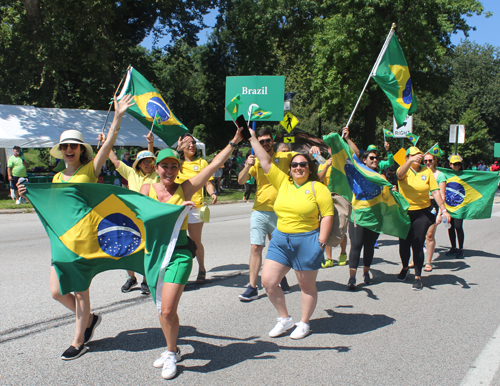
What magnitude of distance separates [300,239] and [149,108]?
12.9 feet

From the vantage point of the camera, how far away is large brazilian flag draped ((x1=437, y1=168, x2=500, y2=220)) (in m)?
8.60

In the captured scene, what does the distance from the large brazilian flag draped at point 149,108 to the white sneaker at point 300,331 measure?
4016 mm

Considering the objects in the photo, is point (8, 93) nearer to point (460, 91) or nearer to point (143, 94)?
point (143, 94)

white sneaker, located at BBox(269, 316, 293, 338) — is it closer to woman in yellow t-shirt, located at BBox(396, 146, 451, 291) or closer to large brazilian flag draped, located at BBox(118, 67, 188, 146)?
woman in yellow t-shirt, located at BBox(396, 146, 451, 291)

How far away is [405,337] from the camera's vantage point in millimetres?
4348

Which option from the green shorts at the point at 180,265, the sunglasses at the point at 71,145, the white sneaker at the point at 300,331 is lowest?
the white sneaker at the point at 300,331

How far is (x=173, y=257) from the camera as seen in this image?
141 inches

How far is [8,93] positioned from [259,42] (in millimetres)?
15174

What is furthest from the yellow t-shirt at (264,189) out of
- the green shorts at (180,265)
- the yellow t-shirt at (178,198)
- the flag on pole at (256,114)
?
the green shorts at (180,265)

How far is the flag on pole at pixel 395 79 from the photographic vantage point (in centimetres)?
714

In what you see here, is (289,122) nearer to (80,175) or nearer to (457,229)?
(457,229)

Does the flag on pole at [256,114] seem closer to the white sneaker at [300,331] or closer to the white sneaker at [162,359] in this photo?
the white sneaker at [300,331]

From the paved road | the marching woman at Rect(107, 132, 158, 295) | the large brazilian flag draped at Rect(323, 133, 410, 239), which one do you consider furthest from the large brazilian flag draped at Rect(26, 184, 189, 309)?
the large brazilian flag draped at Rect(323, 133, 410, 239)

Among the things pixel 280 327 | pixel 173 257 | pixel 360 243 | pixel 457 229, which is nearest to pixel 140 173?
pixel 173 257
